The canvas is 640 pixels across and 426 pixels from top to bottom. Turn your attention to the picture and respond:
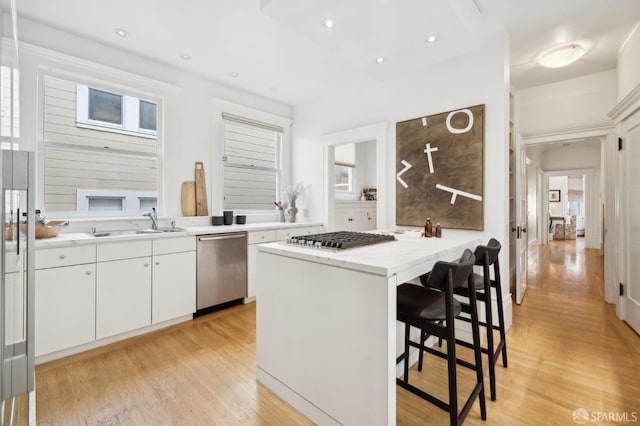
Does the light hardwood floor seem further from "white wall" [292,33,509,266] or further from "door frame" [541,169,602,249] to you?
"door frame" [541,169,602,249]

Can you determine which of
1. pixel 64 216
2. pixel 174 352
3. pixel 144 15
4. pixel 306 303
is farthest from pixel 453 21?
pixel 64 216

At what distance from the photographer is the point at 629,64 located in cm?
278

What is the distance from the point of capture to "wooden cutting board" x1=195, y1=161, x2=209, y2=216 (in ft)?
11.9

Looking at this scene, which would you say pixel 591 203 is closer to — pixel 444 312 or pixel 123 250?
pixel 444 312

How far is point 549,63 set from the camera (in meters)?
2.96

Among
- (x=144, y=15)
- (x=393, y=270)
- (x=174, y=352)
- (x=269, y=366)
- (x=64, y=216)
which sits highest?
(x=144, y=15)

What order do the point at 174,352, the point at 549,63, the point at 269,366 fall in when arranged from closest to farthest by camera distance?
1. the point at 269,366
2. the point at 174,352
3. the point at 549,63

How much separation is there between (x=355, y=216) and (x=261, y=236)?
2241mm

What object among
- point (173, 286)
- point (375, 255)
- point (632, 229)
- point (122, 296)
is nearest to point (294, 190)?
point (173, 286)

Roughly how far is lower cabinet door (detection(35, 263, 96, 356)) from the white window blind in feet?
6.30

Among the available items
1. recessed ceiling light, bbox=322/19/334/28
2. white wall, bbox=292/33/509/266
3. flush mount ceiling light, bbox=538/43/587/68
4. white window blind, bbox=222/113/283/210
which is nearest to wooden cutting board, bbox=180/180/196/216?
white window blind, bbox=222/113/283/210

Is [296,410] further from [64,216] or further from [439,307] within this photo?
[64,216]

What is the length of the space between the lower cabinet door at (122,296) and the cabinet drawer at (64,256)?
115 mm

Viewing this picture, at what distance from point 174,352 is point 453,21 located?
3405mm
